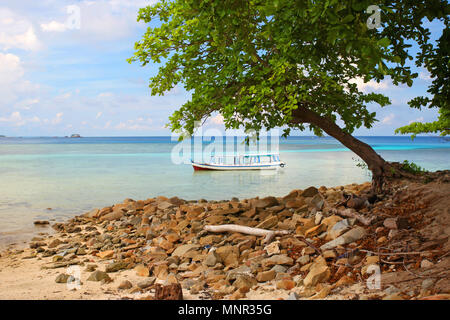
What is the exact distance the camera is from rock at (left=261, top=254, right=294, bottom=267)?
681 centimetres

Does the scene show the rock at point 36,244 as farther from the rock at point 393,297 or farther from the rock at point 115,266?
the rock at point 393,297

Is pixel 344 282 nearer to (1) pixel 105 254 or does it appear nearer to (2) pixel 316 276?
(2) pixel 316 276

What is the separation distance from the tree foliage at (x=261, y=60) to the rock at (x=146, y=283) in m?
3.78

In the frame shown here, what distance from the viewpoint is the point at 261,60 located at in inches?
363

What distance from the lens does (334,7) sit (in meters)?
4.47

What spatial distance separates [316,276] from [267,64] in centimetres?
542

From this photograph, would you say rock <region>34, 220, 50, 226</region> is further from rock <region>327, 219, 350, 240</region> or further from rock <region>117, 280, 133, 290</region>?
rock <region>327, 219, 350, 240</region>

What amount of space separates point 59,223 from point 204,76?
8.22 metres

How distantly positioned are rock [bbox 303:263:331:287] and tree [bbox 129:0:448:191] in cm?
324

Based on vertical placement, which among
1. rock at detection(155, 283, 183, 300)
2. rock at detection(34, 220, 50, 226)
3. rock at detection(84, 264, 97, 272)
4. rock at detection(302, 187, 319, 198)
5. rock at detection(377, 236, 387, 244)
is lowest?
rock at detection(34, 220, 50, 226)

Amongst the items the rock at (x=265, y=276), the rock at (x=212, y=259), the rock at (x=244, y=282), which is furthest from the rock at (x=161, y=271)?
the rock at (x=265, y=276)

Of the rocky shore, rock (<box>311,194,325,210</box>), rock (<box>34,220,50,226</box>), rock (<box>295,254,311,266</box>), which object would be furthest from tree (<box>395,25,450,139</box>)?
rock (<box>34,220,50,226</box>)

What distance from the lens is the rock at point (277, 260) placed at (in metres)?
6.81

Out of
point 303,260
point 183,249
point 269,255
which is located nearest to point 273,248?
point 269,255
